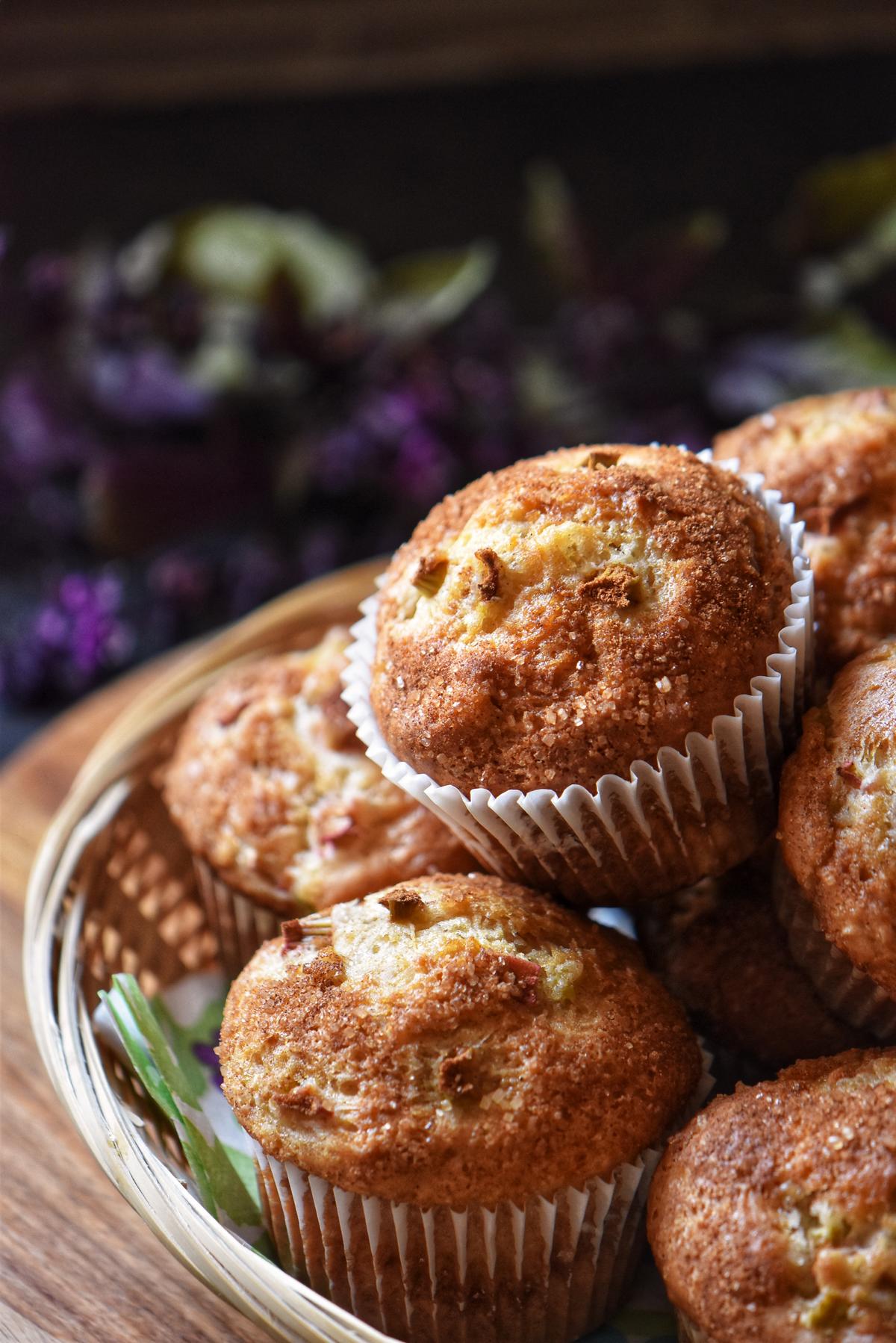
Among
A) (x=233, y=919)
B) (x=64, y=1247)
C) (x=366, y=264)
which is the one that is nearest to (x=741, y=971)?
(x=233, y=919)

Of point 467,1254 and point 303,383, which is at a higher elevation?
point 303,383

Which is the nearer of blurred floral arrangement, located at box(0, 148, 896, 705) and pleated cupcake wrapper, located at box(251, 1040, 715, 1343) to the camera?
pleated cupcake wrapper, located at box(251, 1040, 715, 1343)

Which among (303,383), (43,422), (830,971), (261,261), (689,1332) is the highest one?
(261,261)

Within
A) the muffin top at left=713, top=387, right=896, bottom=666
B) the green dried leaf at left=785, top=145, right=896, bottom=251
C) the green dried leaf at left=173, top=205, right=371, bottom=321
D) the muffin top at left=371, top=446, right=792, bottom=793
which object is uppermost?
the green dried leaf at left=173, top=205, right=371, bottom=321

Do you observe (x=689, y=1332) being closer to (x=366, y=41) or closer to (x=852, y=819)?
(x=852, y=819)

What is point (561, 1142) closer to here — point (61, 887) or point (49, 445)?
point (61, 887)

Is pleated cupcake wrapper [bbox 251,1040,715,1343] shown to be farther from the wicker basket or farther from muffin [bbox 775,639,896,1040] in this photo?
muffin [bbox 775,639,896,1040]

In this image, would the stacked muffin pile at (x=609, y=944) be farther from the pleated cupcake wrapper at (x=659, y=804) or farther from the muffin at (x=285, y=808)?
the muffin at (x=285, y=808)

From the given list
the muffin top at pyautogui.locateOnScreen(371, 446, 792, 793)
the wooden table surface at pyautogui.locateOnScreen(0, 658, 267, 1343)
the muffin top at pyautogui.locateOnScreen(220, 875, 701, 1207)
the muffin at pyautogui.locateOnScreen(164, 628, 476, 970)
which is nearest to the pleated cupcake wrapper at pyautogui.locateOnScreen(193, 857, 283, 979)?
the muffin at pyautogui.locateOnScreen(164, 628, 476, 970)
